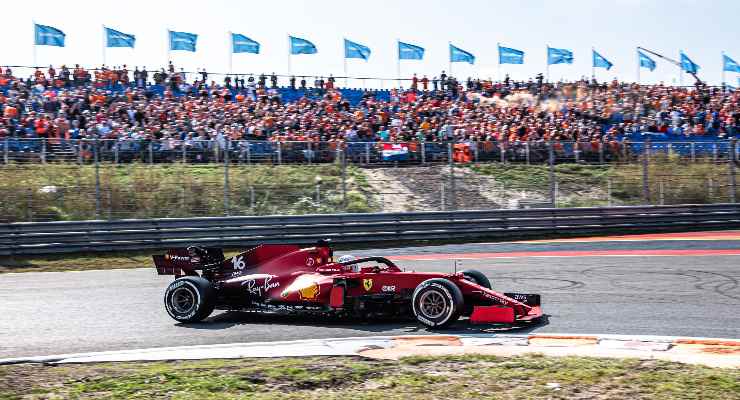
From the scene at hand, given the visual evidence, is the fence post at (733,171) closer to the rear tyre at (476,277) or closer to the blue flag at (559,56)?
the rear tyre at (476,277)

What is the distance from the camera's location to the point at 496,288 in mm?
12438

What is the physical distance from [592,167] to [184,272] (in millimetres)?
13663

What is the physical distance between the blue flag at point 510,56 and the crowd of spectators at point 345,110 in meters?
6.50

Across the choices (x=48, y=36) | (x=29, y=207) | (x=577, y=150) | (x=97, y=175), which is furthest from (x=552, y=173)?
(x=48, y=36)

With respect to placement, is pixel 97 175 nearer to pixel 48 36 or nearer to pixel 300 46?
pixel 48 36

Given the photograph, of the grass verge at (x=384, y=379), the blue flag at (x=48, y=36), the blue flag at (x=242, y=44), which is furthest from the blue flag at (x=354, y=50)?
the grass verge at (x=384, y=379)

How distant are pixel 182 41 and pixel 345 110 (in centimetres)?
915

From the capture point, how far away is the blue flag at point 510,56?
3741cm

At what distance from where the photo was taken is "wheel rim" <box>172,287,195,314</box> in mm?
10258

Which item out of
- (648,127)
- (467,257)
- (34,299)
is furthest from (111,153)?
(648,127)

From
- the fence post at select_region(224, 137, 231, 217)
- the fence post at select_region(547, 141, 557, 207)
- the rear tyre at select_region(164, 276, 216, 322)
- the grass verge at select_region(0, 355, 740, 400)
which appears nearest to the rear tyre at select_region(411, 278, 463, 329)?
the grass verge at select_region(0, 355, 740, 400)

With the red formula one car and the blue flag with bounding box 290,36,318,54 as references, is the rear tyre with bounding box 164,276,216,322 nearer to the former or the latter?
the red formula one car

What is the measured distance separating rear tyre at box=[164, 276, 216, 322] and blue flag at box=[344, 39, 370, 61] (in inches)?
1036

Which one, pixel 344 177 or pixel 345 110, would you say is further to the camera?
pixel 345 110
